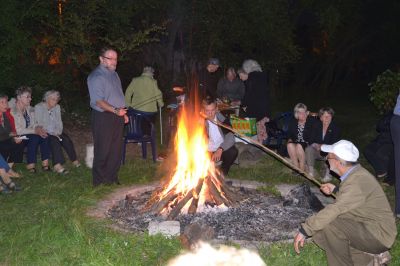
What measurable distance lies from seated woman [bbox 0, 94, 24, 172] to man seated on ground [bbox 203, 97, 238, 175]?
3511mm

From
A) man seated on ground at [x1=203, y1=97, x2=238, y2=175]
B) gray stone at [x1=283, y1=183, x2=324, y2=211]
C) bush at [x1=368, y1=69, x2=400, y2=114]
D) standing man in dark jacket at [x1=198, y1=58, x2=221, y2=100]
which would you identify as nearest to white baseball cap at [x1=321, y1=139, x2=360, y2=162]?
gray stone at [x1=283, y1=183, x2=324, y2=211]

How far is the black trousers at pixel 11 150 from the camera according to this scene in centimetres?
916

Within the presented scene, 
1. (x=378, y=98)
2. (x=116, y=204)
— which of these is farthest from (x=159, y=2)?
(x=116, y=204)

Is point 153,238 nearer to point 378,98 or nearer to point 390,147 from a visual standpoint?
point 390,147

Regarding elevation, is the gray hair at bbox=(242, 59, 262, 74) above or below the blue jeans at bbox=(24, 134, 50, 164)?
above

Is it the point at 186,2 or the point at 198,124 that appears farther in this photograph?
the point at 186,2

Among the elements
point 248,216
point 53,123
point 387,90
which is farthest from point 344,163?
point 387,90

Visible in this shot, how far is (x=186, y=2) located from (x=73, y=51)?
4.87 metres

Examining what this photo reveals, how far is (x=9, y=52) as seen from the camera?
11.7 m

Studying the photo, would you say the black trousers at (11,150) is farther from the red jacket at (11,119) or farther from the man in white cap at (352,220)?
the man in white cap at (352,220)

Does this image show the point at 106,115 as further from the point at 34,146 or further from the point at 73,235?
the point at 73,235

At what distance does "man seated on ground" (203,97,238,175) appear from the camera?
7.99 meters

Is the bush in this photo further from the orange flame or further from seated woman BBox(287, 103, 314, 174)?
the orange flame

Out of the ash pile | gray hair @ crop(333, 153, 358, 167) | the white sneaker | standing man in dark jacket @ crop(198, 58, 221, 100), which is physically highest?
standing man in dark jacket @ crop(198, 58, 221, 100)
